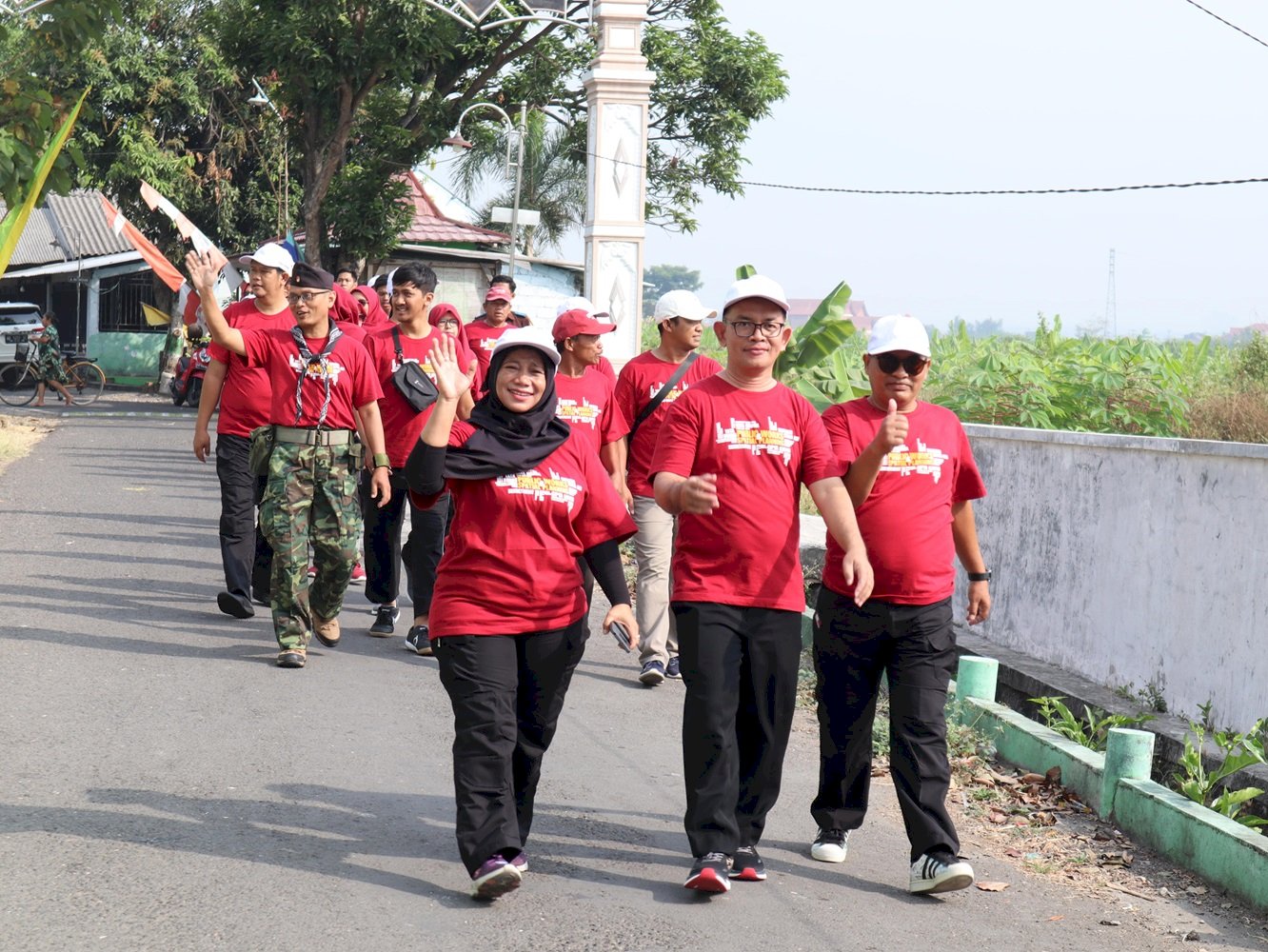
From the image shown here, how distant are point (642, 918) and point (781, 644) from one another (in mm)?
967

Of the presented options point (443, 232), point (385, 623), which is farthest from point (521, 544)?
point (443, 232)

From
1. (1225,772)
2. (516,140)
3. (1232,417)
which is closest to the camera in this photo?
(1225,772)

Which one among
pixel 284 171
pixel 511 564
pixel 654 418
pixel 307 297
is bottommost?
pixel 511 564

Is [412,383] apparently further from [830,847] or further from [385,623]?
[830,847]

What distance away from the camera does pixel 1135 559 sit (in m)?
7.98

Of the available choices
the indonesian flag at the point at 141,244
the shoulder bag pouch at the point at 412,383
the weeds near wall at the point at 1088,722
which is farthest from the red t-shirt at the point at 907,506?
the indonesian flag at the point at 141,244

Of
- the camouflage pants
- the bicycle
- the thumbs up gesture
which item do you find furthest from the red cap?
the bicycle

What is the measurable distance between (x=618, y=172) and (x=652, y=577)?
8.56m

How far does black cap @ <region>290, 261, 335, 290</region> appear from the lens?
8.12 m

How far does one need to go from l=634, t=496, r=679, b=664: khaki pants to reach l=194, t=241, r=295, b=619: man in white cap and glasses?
2.10m

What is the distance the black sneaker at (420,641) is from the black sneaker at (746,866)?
384cm

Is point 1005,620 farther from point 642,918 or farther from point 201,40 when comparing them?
point 201,40

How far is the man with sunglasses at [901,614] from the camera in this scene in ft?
17.0

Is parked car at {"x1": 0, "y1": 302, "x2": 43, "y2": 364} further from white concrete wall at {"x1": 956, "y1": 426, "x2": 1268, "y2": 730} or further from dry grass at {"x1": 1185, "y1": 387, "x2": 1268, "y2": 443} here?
white concrete wall at {"x1": 956, "y1": 426, "x2": 1268, "y2": 730}
